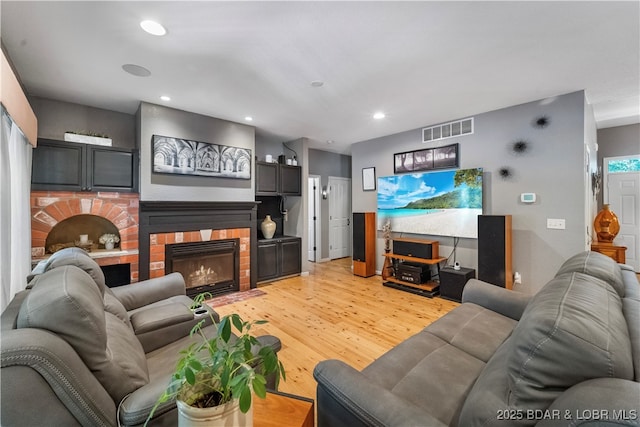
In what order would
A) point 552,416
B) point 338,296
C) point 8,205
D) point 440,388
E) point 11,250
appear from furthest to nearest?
point 338,296 → point 11,250 → point 8,205 → point 440,388 → point 552,416

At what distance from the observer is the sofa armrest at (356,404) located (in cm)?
91

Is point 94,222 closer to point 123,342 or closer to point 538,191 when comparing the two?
point 123,342

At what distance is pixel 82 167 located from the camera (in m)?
3.22

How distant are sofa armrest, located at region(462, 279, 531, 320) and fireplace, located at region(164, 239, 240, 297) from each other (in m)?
3.30

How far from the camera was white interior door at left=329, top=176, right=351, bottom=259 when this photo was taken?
6791 millimetres

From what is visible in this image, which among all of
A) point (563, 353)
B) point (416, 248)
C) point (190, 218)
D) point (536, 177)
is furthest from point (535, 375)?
point (190, 218)

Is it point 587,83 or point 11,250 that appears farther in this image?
point 587,83

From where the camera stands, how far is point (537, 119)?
341 cm

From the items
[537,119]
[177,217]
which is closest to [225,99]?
[177,217]

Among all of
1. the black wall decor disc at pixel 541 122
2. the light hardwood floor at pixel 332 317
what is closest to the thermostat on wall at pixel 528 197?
the black wall decor disc at pixel 541 122

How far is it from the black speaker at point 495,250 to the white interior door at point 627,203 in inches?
136

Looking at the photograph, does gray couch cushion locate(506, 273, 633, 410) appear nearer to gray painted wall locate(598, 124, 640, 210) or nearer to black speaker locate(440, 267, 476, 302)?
black speaker locate(440, 267, 476, 302)

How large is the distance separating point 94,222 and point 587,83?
6.30 meters

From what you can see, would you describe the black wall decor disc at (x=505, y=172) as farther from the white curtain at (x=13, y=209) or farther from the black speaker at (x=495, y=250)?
the white curtain at (x=13, y=209)
